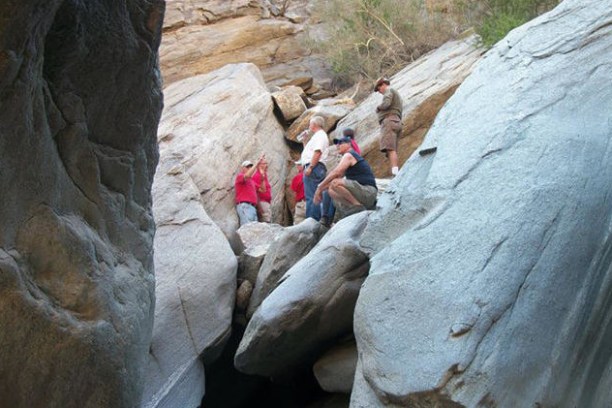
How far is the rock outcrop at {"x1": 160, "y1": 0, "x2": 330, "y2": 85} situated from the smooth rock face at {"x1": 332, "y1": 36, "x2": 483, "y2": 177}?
5.42 metres

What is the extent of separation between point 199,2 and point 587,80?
17.5 metres

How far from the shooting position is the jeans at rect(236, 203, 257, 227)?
46.4ft

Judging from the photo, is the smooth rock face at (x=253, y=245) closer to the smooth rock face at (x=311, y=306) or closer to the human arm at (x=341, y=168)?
the human arm at (x=341, y=168)

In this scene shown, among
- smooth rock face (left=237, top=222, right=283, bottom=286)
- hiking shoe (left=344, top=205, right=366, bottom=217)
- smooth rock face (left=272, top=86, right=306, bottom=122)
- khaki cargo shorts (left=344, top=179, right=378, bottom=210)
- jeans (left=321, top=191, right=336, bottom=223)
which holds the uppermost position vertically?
khaki cargo shorts (left=344, top=179, right=378, bottom=210)

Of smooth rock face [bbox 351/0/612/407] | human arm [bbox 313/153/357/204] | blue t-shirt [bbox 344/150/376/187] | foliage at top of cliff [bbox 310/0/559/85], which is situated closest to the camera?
smooth rock face [bbox 351/0/612/407]

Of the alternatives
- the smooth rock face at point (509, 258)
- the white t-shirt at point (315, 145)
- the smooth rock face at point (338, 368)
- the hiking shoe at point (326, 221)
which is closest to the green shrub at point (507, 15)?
the white t-shirt at point (315, 145)

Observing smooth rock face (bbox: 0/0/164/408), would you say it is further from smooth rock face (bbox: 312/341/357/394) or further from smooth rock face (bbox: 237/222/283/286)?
smooth rock face (bbox: 237/222/283/286)

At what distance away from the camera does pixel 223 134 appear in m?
16.4

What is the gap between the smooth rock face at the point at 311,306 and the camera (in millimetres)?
9305

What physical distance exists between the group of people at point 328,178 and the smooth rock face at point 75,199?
3620 millimetres

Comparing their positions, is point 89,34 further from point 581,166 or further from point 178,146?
point 178,146

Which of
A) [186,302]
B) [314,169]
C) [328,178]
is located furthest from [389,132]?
[186,302]

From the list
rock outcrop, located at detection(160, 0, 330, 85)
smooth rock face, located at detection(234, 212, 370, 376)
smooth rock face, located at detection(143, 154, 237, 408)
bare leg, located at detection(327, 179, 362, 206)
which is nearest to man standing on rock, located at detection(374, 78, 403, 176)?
bare leg, located at detection(327, 179, 362, 206)

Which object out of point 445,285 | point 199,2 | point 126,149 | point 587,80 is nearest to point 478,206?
point 445,285
